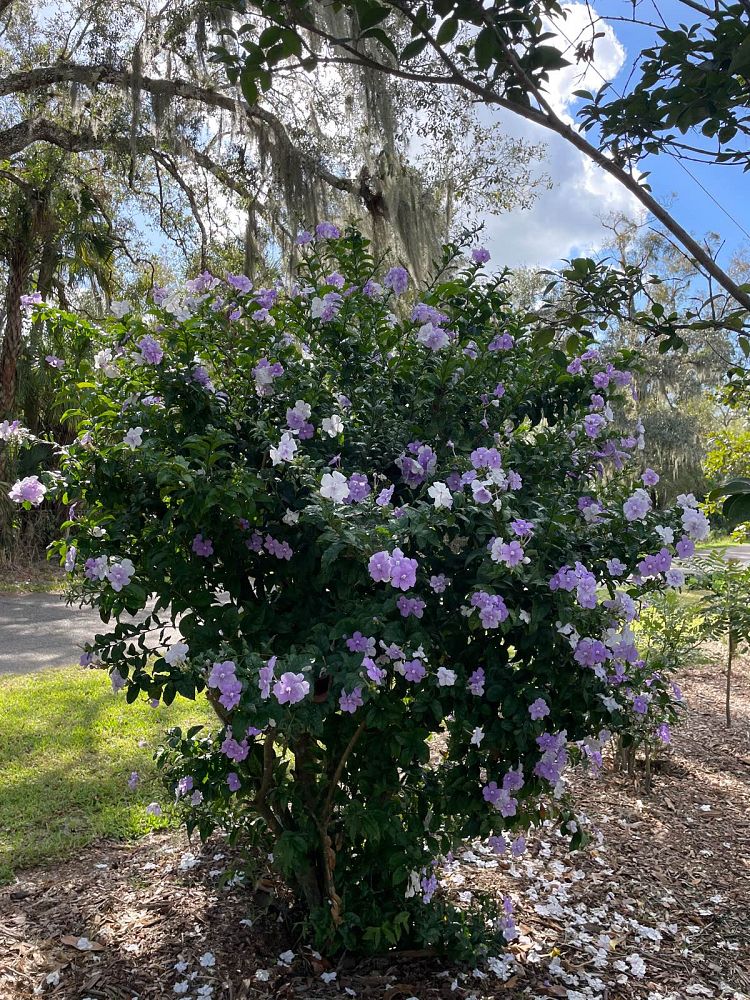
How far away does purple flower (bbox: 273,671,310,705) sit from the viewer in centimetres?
145

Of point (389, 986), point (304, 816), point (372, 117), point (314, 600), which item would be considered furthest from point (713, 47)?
point (372, 117)

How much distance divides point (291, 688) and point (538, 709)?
605mm

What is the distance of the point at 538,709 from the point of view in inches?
69.1

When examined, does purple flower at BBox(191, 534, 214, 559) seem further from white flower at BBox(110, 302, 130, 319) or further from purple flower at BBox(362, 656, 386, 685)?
white flower at BBox(110, 302, 130, 319)

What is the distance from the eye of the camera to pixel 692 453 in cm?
2103

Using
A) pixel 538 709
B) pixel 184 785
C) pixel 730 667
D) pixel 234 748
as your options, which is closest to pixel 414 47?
pixel 538 709

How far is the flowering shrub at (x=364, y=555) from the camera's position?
1687 mm

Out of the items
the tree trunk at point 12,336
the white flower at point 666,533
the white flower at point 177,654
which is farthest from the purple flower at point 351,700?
the tree trunk at point 12,336

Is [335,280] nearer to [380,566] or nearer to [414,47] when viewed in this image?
[414,47]

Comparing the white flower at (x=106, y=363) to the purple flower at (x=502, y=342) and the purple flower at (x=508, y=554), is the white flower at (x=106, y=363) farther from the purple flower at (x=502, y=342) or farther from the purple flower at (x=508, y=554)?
the purple flower at (x=508, y=554)

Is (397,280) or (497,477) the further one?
(397,280)

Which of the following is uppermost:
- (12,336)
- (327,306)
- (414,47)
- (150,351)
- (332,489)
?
(12,336)

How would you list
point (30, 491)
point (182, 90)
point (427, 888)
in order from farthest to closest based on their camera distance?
point (182, 90) → point (427, 888) → point (30, 491)

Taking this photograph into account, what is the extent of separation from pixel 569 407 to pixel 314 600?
3.17ft
